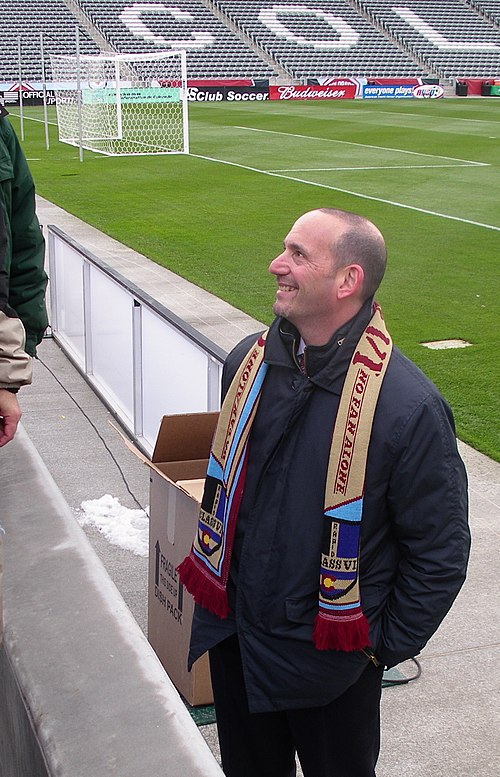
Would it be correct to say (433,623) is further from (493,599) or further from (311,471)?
(493,599)

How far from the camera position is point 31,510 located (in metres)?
3.00

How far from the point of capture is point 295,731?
2.80 meters

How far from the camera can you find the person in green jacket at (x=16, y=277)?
104 inches

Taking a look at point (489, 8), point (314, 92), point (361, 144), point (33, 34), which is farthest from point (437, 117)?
point (489, 8)

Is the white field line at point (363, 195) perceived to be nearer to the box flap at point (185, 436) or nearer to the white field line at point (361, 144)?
the white field line at point (361, 144)

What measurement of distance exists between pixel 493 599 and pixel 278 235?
11.1 metres

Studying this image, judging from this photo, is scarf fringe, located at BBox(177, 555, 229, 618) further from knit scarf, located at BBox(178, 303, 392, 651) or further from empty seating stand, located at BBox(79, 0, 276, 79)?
empty seating stand, located at BBox(79, 0, 276, 79)

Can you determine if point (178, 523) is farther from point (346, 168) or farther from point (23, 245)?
point (346, 168)

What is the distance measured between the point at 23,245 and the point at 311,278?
1.04m

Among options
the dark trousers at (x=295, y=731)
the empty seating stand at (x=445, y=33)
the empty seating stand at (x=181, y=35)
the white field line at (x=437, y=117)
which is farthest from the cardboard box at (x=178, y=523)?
the empty seating stand at (x=445, y=33)

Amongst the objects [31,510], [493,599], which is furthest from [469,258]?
[31,510]

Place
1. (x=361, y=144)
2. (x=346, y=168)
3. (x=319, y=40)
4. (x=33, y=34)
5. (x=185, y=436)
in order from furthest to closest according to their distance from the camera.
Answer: (x=319, y=40)
(x=33, y=34)
(x=361, y=144)
(x=346, y=168)
(x=185, y=436)

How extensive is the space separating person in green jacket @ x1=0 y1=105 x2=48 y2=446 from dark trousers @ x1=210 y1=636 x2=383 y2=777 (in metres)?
0.93

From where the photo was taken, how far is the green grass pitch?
10055 mm
